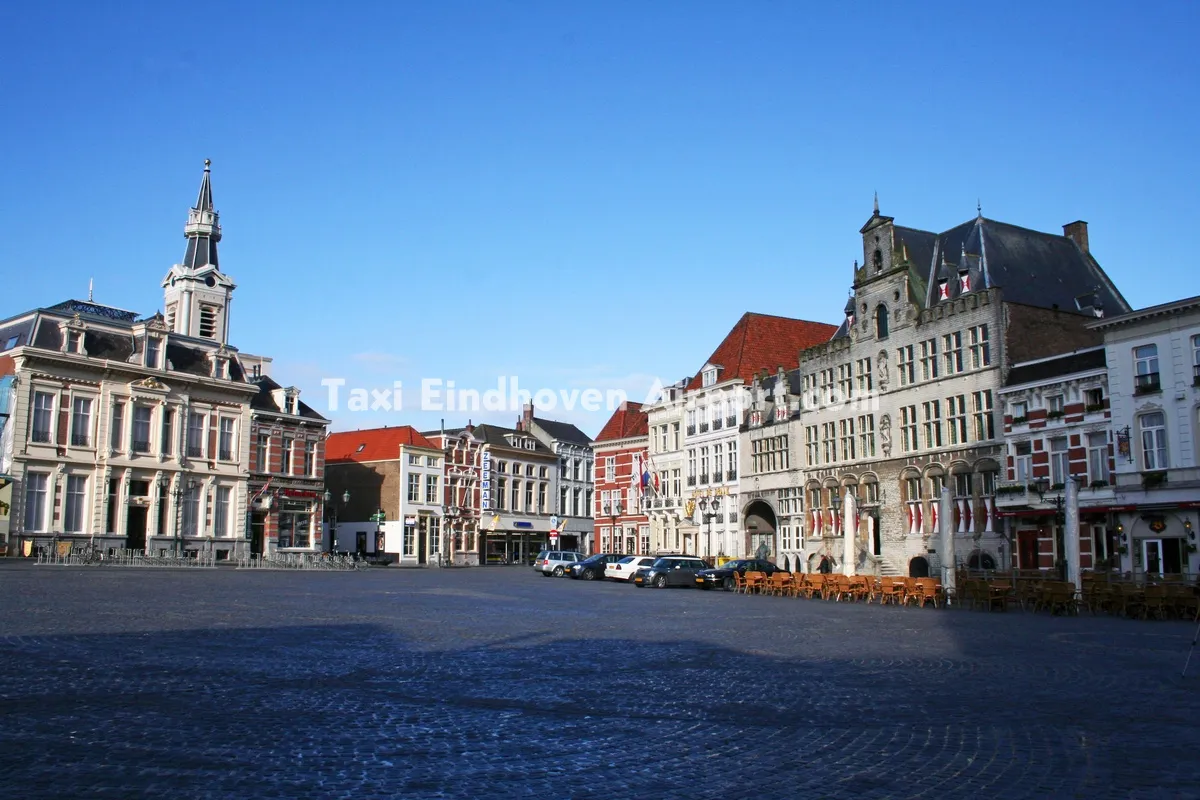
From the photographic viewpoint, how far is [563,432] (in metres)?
101

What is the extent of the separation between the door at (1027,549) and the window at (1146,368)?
27.0 ft

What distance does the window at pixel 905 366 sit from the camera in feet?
167

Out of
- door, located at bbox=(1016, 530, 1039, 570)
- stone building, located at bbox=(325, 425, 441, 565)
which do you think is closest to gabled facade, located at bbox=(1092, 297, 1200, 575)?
door, located at bbox=(1016, 530, 1039, 570)

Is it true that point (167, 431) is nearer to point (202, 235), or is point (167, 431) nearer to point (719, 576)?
point (202, 235)

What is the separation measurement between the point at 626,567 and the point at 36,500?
3210 cm

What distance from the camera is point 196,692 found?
11031mm

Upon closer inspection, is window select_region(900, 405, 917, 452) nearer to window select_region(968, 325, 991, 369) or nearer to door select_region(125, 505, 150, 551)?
window select_region(968, 325, 991, 369)

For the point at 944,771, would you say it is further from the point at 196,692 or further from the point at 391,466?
the point at 391,466

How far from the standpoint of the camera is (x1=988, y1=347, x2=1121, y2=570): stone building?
3925 centimetres

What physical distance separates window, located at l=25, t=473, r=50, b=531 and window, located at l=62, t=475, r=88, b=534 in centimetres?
119

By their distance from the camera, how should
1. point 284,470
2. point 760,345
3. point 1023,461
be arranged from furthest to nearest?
point 284,470
point 760,345
point 1023,461

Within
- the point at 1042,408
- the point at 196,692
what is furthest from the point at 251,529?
the point at 196,692

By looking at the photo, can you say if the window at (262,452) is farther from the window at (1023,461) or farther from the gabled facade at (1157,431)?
the gabled facade at (1157,431)

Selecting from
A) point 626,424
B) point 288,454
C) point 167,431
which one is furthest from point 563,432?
point 167,431
